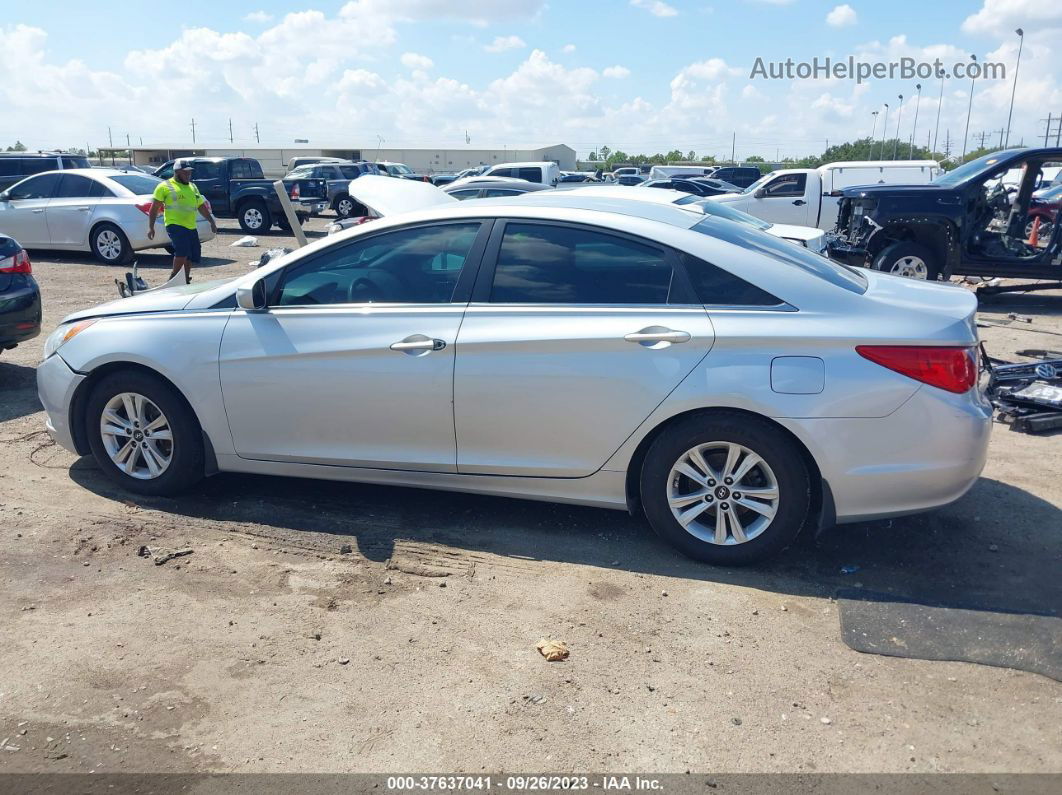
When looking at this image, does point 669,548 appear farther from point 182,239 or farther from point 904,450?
point 182,239

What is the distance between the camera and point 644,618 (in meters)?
3.76

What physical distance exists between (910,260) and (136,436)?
989 centimetres

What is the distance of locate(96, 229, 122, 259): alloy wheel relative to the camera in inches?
606

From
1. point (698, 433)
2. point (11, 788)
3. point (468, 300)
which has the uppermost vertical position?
point (468, 300)

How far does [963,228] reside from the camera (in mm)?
11422

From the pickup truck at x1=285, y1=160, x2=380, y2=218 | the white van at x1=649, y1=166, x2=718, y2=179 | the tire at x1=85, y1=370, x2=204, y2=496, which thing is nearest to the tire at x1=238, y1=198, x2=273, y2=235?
the pickup truck at x1=285, y1=160, x2=380, y2=218

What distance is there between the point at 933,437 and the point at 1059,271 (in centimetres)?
900

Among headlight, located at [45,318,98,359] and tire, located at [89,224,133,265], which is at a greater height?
headlight, located at [45,318,98,359]

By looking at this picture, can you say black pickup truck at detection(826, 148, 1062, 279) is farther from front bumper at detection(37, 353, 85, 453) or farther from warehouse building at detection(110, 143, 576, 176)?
warehouse building at detection(110, 143, 576, 176)

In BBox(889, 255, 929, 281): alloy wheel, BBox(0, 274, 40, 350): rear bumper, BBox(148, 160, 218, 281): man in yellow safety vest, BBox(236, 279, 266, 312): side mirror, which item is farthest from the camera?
BBox(889, 255, 929, 281): alloy wheel

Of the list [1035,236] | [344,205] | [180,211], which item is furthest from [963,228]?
Result: [344,205]

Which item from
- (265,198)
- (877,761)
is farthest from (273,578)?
(265,198)

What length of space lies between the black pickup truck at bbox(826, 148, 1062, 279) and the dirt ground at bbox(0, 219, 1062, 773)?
7.03m

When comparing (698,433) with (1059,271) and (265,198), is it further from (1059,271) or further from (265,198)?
(265,198)
